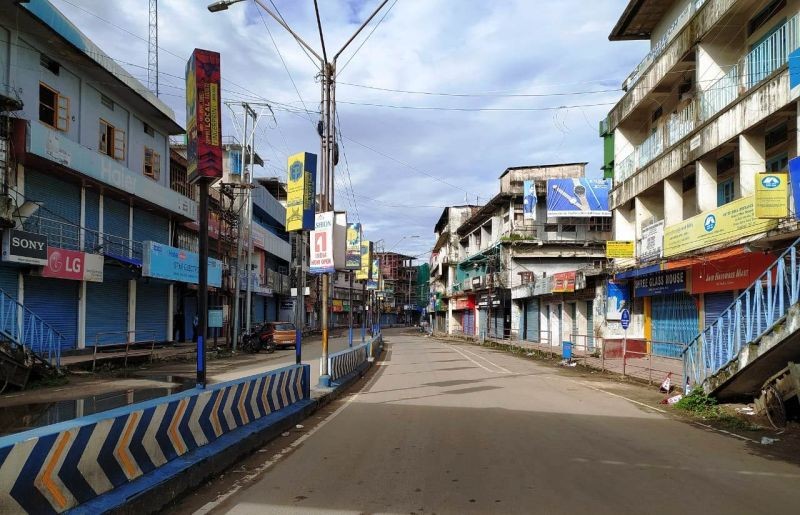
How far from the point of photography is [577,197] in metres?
41.3

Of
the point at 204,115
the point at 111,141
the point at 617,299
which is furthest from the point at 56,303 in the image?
the point at 617,299

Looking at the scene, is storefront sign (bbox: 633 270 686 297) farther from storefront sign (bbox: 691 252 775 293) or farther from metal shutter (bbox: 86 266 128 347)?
metal shutter (bbox: 86 266 128 347)

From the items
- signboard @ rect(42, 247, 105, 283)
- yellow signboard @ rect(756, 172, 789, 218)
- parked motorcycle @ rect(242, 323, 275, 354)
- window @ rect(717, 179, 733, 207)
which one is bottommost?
parked motorcycle @ rect(242, 323, 275, 354)

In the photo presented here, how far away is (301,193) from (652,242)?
1588 cm

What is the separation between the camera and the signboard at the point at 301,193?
1241 cm

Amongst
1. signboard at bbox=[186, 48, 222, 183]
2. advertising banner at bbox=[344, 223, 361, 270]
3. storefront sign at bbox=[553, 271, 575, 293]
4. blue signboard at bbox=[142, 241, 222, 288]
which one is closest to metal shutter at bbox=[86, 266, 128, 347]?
blue signboard at bbox=[142, 241, 222, 288]

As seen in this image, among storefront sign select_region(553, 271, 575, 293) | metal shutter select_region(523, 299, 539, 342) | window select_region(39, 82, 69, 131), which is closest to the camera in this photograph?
window select_region(39, 82, 69, 131)

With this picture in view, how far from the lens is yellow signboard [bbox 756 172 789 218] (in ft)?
45.5

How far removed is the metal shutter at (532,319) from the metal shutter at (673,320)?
17113 mm

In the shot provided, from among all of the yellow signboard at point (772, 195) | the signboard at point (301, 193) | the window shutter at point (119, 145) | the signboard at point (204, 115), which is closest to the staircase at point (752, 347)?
the yellow signboard at point (772, 195)

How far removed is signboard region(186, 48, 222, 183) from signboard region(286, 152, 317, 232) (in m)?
4.65

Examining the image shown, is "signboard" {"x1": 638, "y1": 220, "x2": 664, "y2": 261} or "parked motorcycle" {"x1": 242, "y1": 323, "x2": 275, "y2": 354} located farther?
"parked motorcycle" {"x1": 242, "y1": 323, "x2": 275, "y2": 354}

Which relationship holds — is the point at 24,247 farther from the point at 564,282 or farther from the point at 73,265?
the point at 564,282

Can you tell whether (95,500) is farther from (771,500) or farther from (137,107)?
(137,107)
